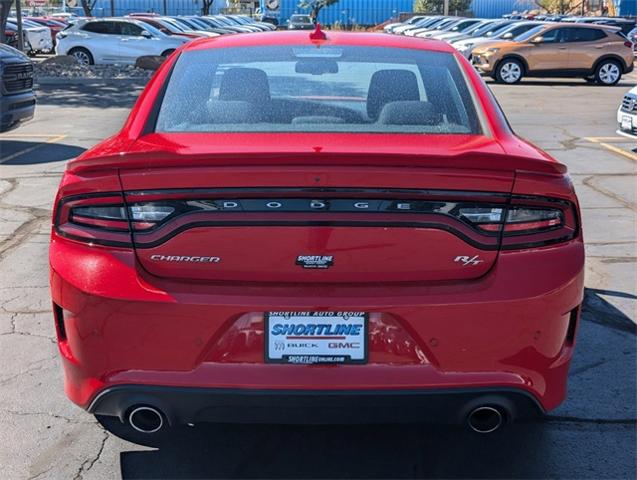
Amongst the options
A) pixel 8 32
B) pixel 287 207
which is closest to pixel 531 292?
pixel 287 207

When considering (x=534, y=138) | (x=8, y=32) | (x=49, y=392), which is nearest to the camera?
(x=49, y=392)

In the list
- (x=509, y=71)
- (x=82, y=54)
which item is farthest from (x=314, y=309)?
(x=82, y=54)

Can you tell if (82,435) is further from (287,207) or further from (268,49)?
(268,49)

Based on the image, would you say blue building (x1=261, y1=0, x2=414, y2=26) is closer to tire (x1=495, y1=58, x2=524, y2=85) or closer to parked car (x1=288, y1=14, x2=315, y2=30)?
parked car (x1=288, y1=14, x2=315, y2=30)

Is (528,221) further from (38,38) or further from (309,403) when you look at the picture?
(38,38)

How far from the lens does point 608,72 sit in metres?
22.8

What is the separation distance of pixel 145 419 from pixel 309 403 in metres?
0.64

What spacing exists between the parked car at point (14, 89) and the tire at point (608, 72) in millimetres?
16612

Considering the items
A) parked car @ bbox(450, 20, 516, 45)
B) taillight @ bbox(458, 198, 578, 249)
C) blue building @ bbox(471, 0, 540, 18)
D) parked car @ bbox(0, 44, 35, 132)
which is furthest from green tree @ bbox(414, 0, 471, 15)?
taillight @ bbox(458, 198, 578, 249)

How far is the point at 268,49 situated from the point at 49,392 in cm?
203

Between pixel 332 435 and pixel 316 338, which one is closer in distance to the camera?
pixel 316 338

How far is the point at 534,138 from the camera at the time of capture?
12984 mm

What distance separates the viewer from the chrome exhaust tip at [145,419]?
2.97 metres

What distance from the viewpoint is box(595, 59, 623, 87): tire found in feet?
74.5
